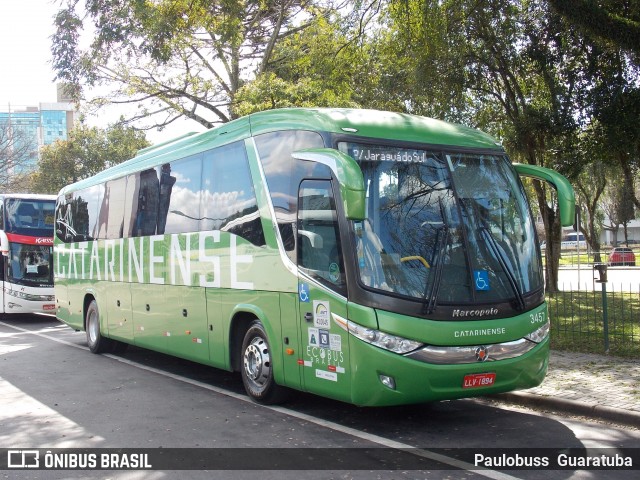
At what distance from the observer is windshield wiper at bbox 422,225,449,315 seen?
6973 millimetres

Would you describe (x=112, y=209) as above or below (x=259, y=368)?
above

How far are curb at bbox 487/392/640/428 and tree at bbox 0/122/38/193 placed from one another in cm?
4297

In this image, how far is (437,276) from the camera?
7.09 meters

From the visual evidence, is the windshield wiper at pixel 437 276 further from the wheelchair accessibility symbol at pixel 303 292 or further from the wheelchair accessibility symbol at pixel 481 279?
the wheelchair accessibility symbol at pixel 303 292

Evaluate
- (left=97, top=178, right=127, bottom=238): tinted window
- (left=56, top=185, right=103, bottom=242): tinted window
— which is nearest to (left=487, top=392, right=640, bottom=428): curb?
(left=97, top=178, right=127, bottom=238): tinted window

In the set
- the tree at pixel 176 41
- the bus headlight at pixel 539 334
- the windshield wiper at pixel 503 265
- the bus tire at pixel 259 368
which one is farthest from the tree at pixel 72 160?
the bus headlight at pixel 539 334

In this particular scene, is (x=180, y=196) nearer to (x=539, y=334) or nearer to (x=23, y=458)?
(x=23, y=458)

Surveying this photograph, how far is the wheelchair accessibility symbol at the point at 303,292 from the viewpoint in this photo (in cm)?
774

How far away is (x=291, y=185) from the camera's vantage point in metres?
8.06

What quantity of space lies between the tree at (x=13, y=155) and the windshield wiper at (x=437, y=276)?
1704 inches

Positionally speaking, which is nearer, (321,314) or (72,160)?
(321,314)

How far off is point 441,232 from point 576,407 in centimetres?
264

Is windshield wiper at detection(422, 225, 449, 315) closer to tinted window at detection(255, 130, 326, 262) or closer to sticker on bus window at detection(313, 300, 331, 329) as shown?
sticker on bus window at detection(313, 300, 331, 329)

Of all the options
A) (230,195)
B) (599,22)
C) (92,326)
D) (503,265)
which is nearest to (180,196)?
(230,195)
